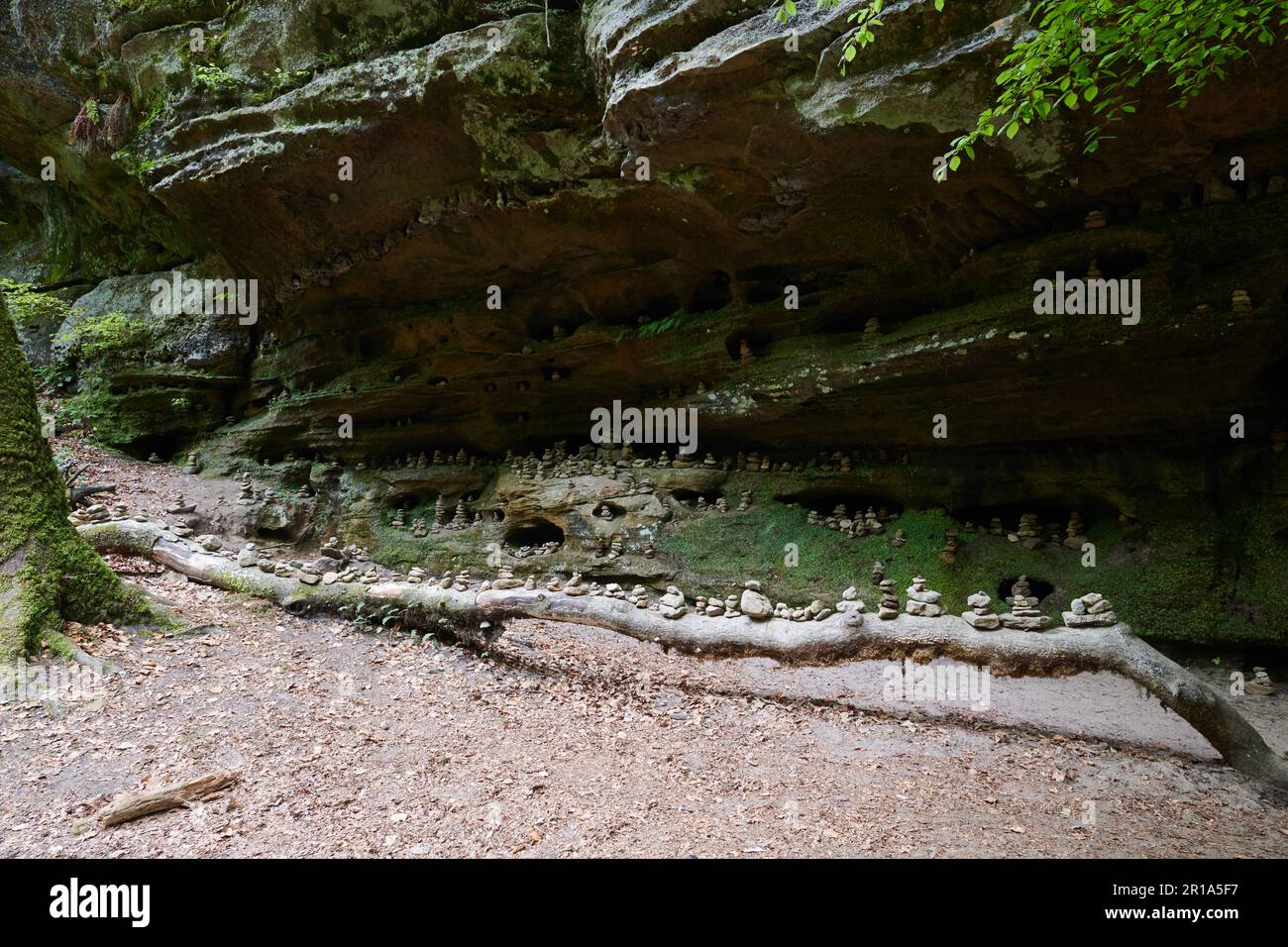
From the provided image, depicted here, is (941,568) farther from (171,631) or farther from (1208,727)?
(171,631)

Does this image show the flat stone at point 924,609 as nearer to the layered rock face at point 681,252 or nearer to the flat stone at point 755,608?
the flat stone at point 755,608

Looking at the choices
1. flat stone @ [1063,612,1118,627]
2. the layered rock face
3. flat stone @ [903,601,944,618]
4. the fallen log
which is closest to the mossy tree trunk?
the fallen log

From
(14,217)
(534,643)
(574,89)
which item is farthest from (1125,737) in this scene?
(14,217)

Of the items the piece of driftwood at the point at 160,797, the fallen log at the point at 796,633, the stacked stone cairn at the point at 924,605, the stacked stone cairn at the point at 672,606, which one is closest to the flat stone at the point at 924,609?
the stacked stone cairn at the point at 924,605

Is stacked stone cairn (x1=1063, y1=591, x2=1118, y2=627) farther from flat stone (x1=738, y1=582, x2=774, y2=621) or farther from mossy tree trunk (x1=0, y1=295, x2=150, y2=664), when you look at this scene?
mossy tree trunk (x1=0, y1=295, x2=150, y2=664)

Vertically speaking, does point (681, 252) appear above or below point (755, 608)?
above

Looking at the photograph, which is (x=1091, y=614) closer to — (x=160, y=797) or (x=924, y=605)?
(x=924, y=605)

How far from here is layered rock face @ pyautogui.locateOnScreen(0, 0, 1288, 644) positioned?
7.77 metres

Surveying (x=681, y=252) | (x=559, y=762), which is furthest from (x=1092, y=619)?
(x=681, y=252)

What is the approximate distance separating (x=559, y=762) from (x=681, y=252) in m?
9.46

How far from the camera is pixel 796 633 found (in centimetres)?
600

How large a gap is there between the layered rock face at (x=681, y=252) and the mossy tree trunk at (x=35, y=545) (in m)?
7.06

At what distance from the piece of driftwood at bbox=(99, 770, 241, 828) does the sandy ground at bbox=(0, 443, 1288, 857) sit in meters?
0.07

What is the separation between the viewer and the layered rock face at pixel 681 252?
777cm
